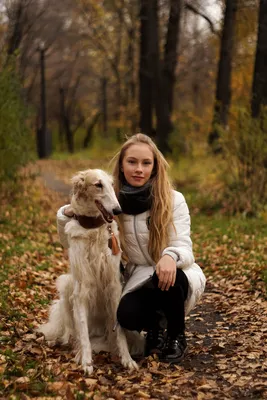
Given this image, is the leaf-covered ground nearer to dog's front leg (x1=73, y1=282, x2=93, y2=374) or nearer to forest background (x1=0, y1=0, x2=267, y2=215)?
dog's front leg (x1=73, y1=282, x2=93, y2=374)

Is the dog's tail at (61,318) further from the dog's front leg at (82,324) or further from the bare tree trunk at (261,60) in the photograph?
the bare tree trunk at (261,60)

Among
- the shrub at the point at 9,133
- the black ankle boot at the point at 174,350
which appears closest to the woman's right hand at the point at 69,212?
the black ankle boot at the point at 174,350

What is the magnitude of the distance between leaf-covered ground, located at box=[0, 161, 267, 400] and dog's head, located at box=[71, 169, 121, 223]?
3.94ft

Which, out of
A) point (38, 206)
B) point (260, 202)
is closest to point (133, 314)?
point (260, 202)

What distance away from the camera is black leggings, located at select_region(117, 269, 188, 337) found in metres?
4.49

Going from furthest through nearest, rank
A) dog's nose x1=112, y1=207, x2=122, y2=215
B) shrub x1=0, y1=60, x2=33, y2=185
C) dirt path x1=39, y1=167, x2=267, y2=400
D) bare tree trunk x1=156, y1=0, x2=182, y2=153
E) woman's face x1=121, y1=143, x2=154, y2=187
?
bare tree trunk x1=156, y1=0, x2=182, y2=153
shrub x1=0, y1=60, x2=33, y2=185
woman's face x1=121, y1=143, x2=154, y2=187
dog's nose x1=112, y1=207, x2=122, y2=215
dirt path x1=39, y1=167, x2=267, y2=400

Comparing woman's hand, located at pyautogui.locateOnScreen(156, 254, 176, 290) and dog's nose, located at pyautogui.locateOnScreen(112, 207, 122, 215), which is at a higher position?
dog's nose, located at pyautogui.locateOnScreen(112, 207, 122, 215)

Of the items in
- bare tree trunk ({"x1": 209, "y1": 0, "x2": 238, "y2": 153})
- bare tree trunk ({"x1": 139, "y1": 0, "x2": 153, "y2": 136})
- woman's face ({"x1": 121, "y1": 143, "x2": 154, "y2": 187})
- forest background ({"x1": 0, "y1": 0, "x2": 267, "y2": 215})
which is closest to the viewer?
woman's face ({"x1": 121, "y1": 143, "x2": 154, "y2": 187})

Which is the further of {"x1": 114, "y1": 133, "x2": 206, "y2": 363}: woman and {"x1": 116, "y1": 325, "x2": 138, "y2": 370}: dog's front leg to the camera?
{"x1": 114, "y1": 133, "x2": 206, "y2": 363}: woman

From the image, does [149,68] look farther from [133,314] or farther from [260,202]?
Answer: [133,314]

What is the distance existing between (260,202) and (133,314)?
688 centimetres

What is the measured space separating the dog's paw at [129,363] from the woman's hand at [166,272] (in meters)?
0.63

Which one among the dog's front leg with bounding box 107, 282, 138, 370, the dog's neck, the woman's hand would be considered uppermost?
the dog's neck

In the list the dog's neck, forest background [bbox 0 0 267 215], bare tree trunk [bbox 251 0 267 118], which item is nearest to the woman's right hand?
the dog's neck
